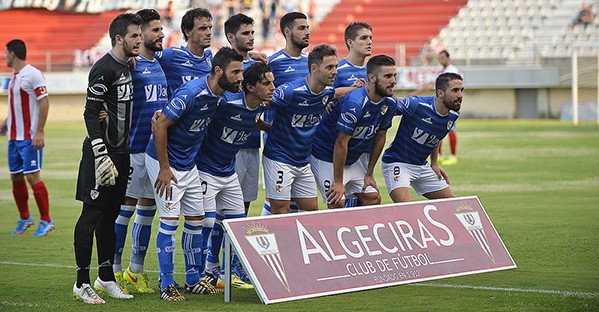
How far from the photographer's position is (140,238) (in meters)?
8.20

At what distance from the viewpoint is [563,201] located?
45.2ft

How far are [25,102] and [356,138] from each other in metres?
4.69

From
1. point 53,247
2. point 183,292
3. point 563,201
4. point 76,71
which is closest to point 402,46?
point 76,71

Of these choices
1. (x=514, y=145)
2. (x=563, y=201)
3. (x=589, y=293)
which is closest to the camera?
(x=589, y=293)

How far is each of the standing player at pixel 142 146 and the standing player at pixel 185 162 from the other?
0.38 meters

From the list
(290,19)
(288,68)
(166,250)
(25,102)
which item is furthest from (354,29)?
(25,102)

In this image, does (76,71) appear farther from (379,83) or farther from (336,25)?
(379,83)

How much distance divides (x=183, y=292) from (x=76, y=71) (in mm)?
31853

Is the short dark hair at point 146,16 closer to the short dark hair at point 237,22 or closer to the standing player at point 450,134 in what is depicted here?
the short dark hair at point 237,22

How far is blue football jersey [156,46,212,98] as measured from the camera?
8641 millimetres

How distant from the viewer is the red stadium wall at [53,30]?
142ft

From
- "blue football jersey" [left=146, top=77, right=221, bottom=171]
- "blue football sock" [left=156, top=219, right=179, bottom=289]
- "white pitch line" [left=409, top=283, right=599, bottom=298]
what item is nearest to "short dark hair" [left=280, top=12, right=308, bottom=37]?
"blue football jersey" [left=146, top=77, right=221, bottom=171]

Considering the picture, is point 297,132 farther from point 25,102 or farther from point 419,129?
point 25,102

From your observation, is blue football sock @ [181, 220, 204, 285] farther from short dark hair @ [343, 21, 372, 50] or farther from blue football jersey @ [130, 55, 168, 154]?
short dark hair @ [343, 21, 372, 50]
